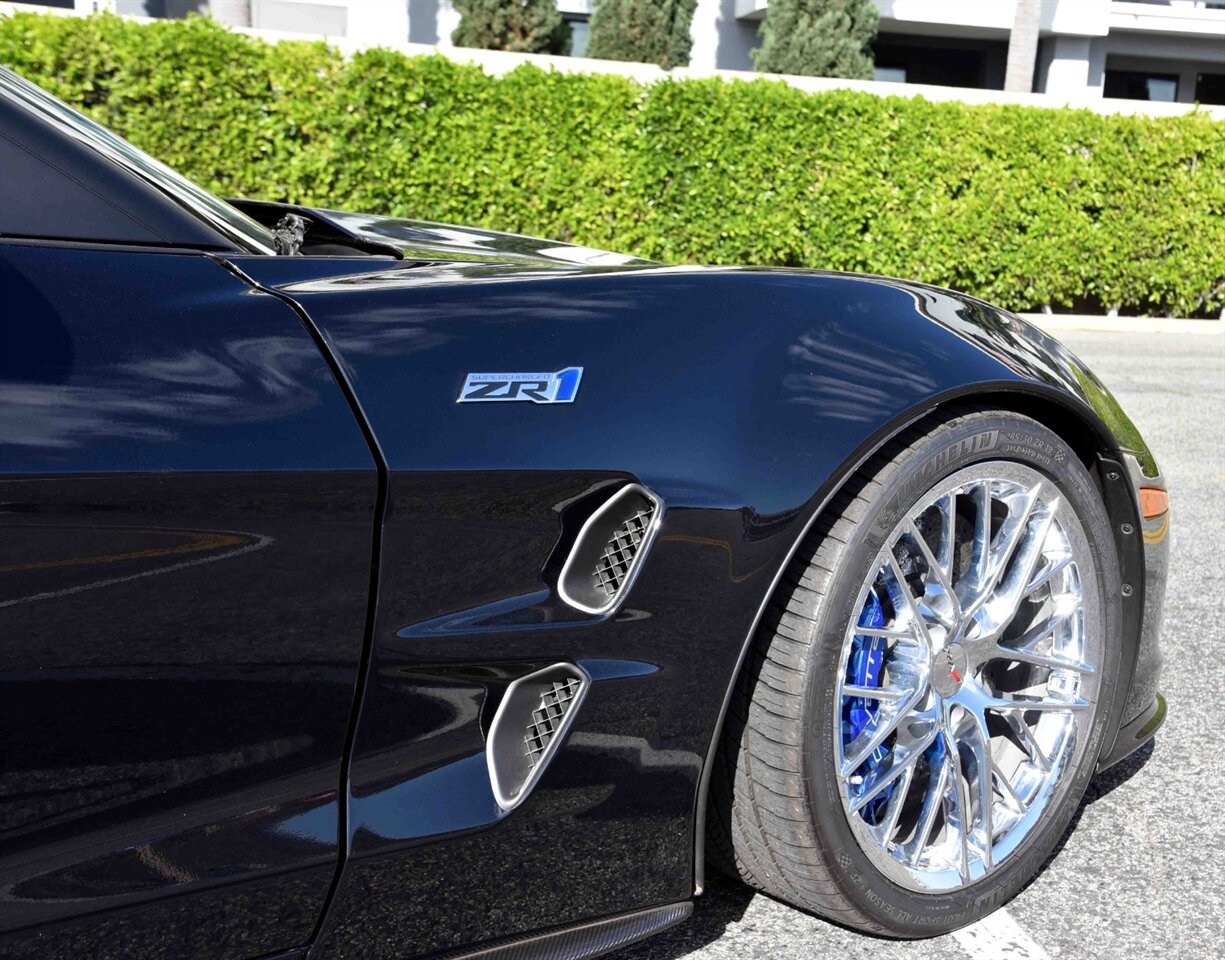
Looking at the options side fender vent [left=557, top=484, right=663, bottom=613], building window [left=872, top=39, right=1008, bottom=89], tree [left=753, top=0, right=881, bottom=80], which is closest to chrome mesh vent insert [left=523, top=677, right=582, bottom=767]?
side fender vent [left=557, top=484, right=663, bottom=613]

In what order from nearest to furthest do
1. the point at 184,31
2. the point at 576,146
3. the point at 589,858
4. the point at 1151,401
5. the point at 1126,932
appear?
the point at 589,858
the point at 1126,932
the point at 1151,401
the point at 184,31
the point at 576,146

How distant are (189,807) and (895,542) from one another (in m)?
1.09

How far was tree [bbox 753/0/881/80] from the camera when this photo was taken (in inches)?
727

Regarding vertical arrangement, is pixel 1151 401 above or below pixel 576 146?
below

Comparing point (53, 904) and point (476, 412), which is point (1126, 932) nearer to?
point (476, 412)

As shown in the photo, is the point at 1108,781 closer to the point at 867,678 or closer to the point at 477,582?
the point at 867,678

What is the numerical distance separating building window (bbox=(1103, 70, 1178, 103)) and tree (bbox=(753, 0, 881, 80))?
890 cm

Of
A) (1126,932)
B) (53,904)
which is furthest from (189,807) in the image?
(1126,932)

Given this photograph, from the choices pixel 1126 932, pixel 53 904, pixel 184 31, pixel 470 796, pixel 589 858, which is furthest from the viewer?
pixel 184 31

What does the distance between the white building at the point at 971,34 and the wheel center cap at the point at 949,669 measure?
18.5 meters

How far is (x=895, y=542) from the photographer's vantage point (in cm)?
194

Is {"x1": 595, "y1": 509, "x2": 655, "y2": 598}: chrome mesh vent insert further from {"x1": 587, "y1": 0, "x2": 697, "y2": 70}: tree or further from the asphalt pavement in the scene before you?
{"x1": 587, "y1": 0, "x2": 697, "y2": 70}: tree

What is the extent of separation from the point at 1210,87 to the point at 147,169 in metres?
27.8

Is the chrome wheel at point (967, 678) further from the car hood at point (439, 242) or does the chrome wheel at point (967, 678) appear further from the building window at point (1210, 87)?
the building window at point (1210, 87)
